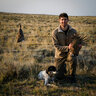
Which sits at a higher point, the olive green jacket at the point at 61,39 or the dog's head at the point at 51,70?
the olive green jacket at the point at 61,39

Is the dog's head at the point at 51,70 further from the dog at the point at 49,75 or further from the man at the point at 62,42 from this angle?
the man at the point at 62,42

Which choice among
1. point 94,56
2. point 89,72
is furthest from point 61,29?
point 94,56

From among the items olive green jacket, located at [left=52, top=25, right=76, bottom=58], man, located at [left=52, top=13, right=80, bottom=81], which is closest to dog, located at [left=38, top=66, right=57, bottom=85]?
man, located at [left=52, top=13, right=80, bottom=81]

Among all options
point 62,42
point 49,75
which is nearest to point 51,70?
point 49,75

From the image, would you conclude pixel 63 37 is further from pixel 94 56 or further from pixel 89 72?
pixel 94 56

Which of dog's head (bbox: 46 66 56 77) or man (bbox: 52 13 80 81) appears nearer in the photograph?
dog's head (bbox: 46 66 56 77)

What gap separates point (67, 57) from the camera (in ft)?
15.4

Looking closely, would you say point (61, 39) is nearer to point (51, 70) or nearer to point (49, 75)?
point (51, 70)

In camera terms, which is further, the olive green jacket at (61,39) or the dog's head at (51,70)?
the olive green jacket at (61,39)

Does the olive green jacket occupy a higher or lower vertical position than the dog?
higher

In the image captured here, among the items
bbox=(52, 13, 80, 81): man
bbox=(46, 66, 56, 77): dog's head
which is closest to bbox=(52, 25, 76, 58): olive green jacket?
bbox=(52, 13, 80, 81): man

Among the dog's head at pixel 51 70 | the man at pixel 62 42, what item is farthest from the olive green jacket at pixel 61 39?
the dog's head at pixel 51 70

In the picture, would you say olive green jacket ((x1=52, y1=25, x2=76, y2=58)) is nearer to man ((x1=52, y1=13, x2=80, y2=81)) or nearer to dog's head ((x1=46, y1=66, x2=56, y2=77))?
man ((x1=52, y1=13, x2=80, y2=81))

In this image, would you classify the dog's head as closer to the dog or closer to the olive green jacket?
the dog
